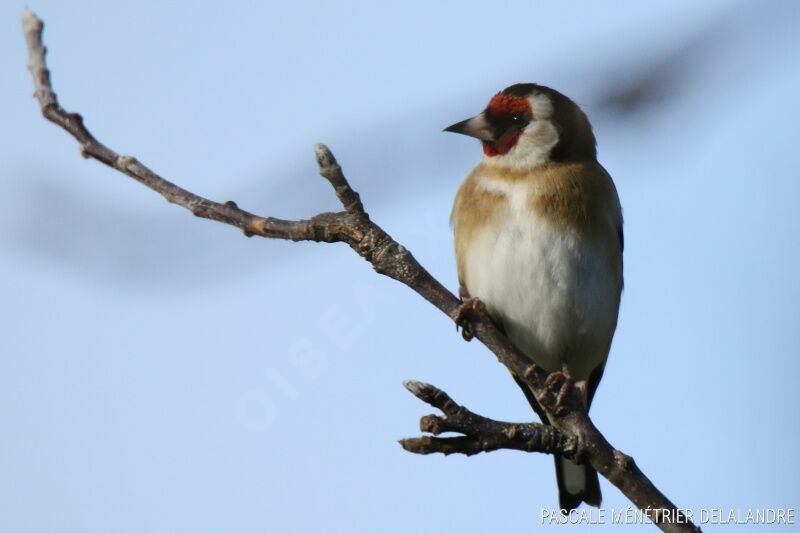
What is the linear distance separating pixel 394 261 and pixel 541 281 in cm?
153

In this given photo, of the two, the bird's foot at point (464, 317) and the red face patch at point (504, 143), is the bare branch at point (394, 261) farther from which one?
the red face patch at point (504, 143)

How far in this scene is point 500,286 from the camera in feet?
14.0

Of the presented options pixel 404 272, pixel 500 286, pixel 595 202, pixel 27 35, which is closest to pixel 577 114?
pixel 595 202

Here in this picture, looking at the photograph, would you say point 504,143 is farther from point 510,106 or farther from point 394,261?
point 394,261

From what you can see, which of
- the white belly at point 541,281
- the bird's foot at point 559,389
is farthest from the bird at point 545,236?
the bird's foot at point 559,389

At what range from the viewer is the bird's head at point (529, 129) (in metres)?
4.55

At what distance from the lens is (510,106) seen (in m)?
4.68

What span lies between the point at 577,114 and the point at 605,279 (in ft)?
2.71

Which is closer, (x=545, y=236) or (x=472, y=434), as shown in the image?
(x=472, y=434)

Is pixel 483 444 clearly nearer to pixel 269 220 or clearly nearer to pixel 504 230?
pixel 269 220

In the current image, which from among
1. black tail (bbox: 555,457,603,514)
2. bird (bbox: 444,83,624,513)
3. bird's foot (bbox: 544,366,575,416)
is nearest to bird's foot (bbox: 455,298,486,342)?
bird's foot (bbox: 544,366,575,416)

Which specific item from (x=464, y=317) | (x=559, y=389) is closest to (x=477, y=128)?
(x=464, y=317)

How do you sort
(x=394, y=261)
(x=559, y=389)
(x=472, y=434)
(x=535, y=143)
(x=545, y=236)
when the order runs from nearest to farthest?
(x=472, y=434), (x=394, y=261), (x=559, y=389), (x=545, y=236), (x=535, y=143)

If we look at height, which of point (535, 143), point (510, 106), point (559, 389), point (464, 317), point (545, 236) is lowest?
point (559, 389)
